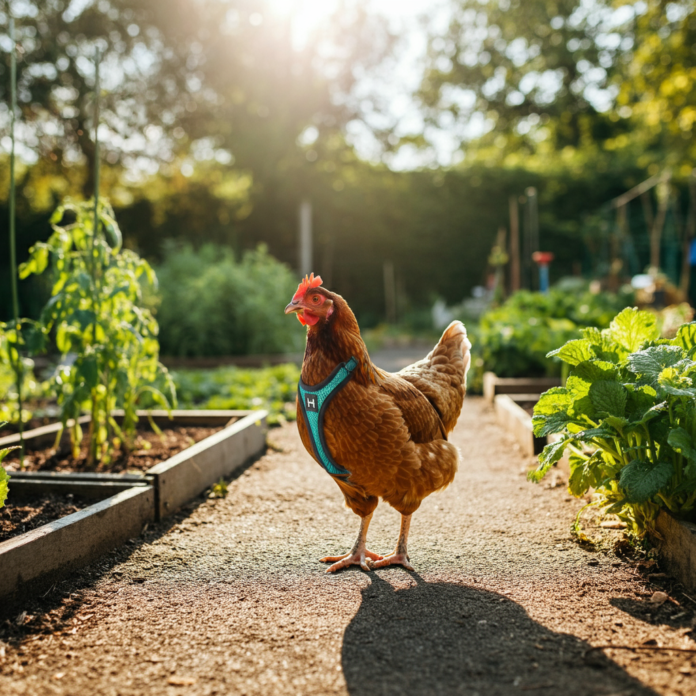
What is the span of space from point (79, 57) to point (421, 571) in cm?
1689

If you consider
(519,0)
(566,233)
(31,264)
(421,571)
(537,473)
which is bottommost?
(421,571)

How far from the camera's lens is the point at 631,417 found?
99.5 inches

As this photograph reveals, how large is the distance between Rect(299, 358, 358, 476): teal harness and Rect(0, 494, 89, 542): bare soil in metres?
1.41

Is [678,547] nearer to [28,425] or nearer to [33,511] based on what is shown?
[33,511]

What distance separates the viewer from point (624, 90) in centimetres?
1322

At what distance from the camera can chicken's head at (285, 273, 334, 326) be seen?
2.37m

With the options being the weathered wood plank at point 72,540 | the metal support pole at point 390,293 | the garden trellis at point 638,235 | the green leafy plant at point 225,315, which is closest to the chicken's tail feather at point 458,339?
the weathered wood plank at point 72,540

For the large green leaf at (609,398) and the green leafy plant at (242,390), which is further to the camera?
the green leafy plant at (242,390)

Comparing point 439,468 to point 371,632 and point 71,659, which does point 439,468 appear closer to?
point 371,632

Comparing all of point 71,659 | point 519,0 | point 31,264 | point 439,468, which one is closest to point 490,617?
point 439,468

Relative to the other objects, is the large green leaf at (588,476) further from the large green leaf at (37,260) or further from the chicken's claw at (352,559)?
the large green leaf at (37,260)

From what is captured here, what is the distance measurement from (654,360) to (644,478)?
0.50 metres

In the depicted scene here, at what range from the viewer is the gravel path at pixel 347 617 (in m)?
1.80

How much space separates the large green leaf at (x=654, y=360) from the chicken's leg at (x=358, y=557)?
4.51 feet
